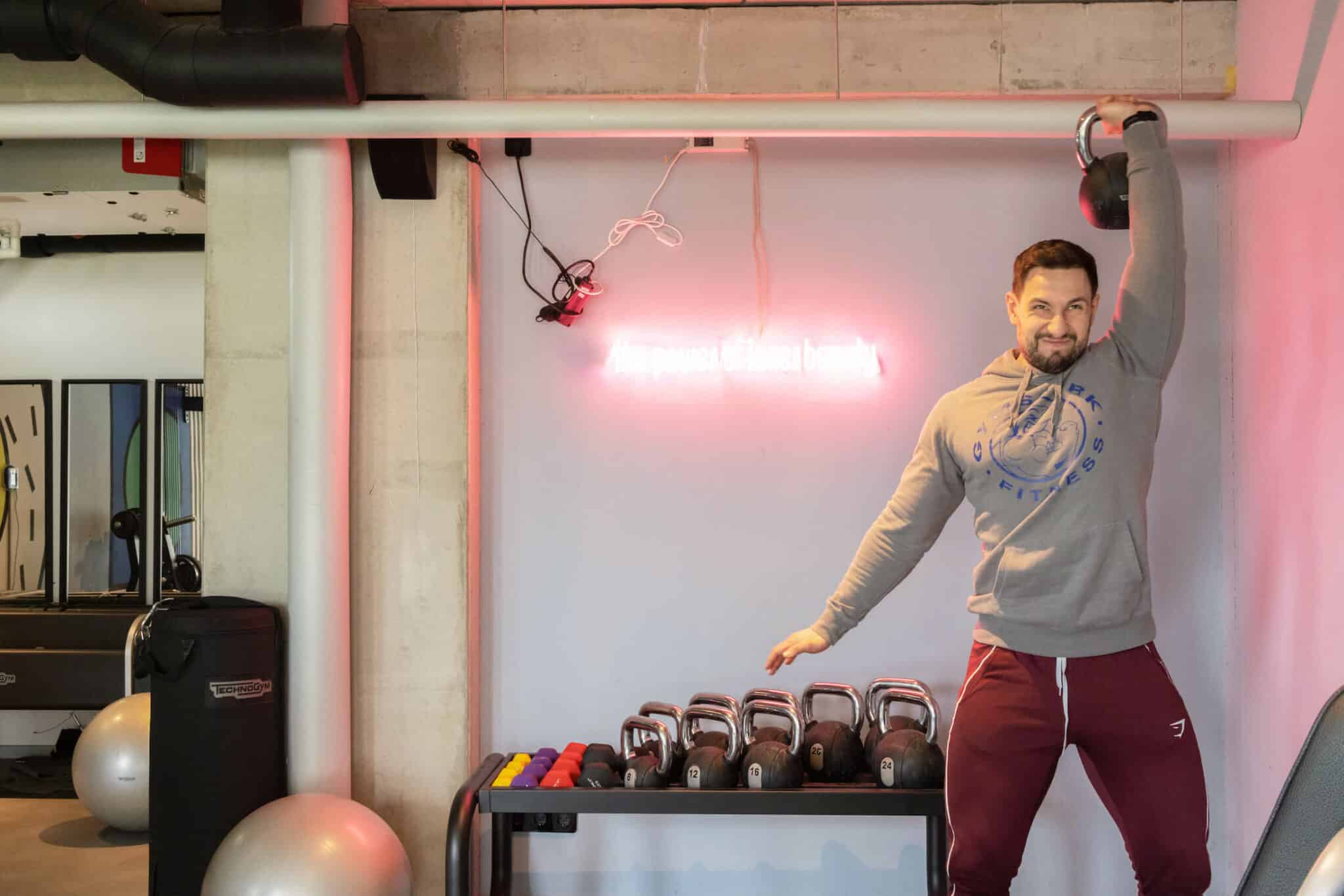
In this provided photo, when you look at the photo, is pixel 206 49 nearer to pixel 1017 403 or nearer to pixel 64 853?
pixel 1017 403

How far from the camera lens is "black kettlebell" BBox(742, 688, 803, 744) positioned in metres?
3.43

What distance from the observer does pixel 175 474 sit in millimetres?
6699

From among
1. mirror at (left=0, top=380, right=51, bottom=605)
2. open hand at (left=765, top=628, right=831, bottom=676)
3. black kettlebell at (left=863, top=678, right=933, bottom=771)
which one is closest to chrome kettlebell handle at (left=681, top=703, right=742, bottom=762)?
black kettlebell at (left=863, top=678, right=933, bottom=771)

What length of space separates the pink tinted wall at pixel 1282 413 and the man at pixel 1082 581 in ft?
2.88

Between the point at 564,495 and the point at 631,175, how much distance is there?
119 centimetres

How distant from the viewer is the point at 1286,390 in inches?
135

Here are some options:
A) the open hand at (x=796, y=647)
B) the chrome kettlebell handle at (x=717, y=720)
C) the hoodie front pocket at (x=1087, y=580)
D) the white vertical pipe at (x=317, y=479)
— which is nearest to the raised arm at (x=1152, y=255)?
the hoodie front pocket at (x=1087, y=580)

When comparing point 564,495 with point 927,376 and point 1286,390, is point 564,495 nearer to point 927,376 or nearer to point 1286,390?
point 927,376

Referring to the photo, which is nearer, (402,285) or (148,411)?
(402,285)

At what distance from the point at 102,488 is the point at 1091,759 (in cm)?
601

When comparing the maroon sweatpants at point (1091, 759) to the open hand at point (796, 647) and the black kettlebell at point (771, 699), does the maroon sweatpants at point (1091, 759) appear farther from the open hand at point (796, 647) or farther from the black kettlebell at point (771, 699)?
the black kettlebell at point (771, 699)

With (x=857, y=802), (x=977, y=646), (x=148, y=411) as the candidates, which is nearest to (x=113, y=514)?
(x=148, y=411)

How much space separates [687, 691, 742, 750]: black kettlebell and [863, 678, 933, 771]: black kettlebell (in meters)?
0.40

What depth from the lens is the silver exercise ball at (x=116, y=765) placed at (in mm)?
4605
